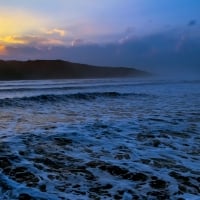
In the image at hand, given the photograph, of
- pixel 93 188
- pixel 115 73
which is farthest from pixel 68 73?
pixel 93 188

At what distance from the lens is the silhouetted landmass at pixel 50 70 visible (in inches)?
2704

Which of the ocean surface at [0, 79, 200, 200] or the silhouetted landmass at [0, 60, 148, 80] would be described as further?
the silhouetted landmass at [0, 60, 148, 80]

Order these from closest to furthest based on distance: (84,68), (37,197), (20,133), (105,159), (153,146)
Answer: (37,197) → (105,159) → (153,146) → (20,133) → (84,68)

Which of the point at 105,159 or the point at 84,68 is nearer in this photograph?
the point at 105,159

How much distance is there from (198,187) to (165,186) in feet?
1.53

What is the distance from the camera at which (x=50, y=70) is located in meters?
81.5

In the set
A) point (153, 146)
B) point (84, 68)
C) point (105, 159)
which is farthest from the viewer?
point (84, 68)

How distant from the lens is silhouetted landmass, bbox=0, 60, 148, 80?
68.7m

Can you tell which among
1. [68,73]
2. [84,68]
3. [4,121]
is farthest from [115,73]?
[4,121]

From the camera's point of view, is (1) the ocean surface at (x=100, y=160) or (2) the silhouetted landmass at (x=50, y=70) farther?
(2) the silhouetted landmass at (x=50, y=70)

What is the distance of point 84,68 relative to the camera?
94.7 metres

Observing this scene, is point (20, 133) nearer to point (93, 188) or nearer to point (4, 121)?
point (4, 121)

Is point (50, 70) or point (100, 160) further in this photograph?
point (50, 70)

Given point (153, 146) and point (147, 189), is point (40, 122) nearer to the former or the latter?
point (153, 146)
